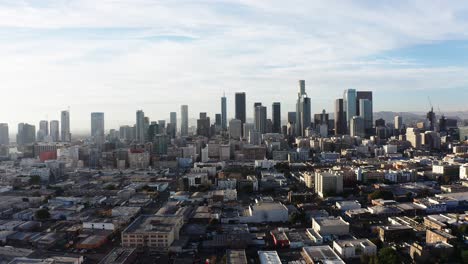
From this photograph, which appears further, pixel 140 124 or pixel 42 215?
pixel 140 124

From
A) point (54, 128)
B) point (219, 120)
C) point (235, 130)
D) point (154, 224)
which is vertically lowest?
point (154, 224)

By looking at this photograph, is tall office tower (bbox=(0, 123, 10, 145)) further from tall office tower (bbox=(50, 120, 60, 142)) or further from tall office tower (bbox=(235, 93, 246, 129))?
tall office tower (bbox=(235, 93, 246, 129))

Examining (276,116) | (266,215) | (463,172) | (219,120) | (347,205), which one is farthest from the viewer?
(219,120)

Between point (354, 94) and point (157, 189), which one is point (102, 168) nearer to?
point (157, 189)

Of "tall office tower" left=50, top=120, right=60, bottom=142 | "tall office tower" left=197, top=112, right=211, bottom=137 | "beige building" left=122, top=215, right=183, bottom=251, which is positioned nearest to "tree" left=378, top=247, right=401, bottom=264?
"beige building" left=122, top=215, right=183, bottom=251

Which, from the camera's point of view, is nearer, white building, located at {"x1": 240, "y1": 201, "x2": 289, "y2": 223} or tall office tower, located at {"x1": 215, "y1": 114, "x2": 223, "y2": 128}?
white building, located at {"x1": 240, "y1": 201, "x2": 289, "y2": 223}

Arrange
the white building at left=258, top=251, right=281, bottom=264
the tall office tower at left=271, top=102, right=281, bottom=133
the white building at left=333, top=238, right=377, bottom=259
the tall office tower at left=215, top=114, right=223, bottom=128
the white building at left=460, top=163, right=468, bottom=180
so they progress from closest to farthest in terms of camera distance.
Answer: the white building at left=258, top=251, right=281, bottom=264, the white building at left=333, top=238, right=377, bottom=259, the white building at left=460, top=163, right=468, bottom=180, the tall office tower at left=271, top=102, right=281, bottom=133, the tall office tower at left=215, top=114, right=223, bottom=128

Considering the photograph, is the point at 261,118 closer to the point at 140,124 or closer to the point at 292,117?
the point at 292,117

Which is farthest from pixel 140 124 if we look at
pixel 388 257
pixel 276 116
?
pixel 388 257

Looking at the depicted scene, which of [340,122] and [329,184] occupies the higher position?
[340,122]

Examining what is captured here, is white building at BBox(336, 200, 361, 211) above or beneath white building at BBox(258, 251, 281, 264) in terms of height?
above
